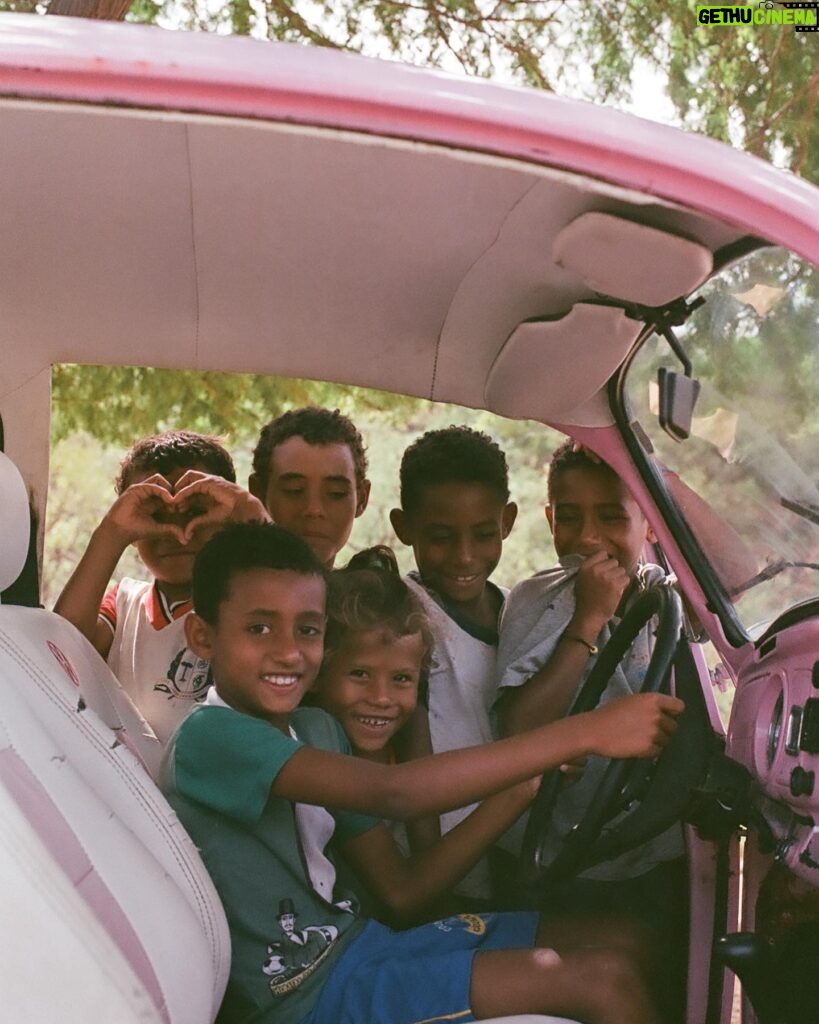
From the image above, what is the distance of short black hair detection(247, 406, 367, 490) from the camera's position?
2.81 m

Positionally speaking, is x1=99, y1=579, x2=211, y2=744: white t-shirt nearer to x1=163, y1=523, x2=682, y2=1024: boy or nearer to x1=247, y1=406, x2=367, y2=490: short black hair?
x1=247, y1=406, x2=367, y2=490: short black hair

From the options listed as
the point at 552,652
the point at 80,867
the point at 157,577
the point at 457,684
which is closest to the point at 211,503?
the point at 157,577

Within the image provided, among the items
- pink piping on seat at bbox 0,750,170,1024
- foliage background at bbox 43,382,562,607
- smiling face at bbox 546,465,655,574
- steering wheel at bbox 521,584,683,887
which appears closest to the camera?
pink piping on seat at bbox 0,750,170,1024

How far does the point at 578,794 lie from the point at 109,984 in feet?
3.70

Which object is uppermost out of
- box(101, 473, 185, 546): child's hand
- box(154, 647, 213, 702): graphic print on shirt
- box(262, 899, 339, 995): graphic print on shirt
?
box(101, 473, 185, 546): child's hand

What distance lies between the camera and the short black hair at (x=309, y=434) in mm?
2812

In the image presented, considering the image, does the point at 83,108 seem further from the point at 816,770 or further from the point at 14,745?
the point at 816,770

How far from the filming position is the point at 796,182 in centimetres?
131

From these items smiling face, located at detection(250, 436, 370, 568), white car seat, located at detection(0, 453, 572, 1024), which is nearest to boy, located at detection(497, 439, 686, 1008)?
smiling face, located at detection(250, 436, 370, 568)

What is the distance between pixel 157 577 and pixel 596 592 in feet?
3.21

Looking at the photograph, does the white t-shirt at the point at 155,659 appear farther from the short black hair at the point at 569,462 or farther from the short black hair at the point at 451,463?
the short black hair at the point at 569,462

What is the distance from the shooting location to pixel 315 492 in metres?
2.73

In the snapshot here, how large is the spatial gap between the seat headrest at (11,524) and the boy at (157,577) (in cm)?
72

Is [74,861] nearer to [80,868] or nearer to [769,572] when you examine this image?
[80,868]
